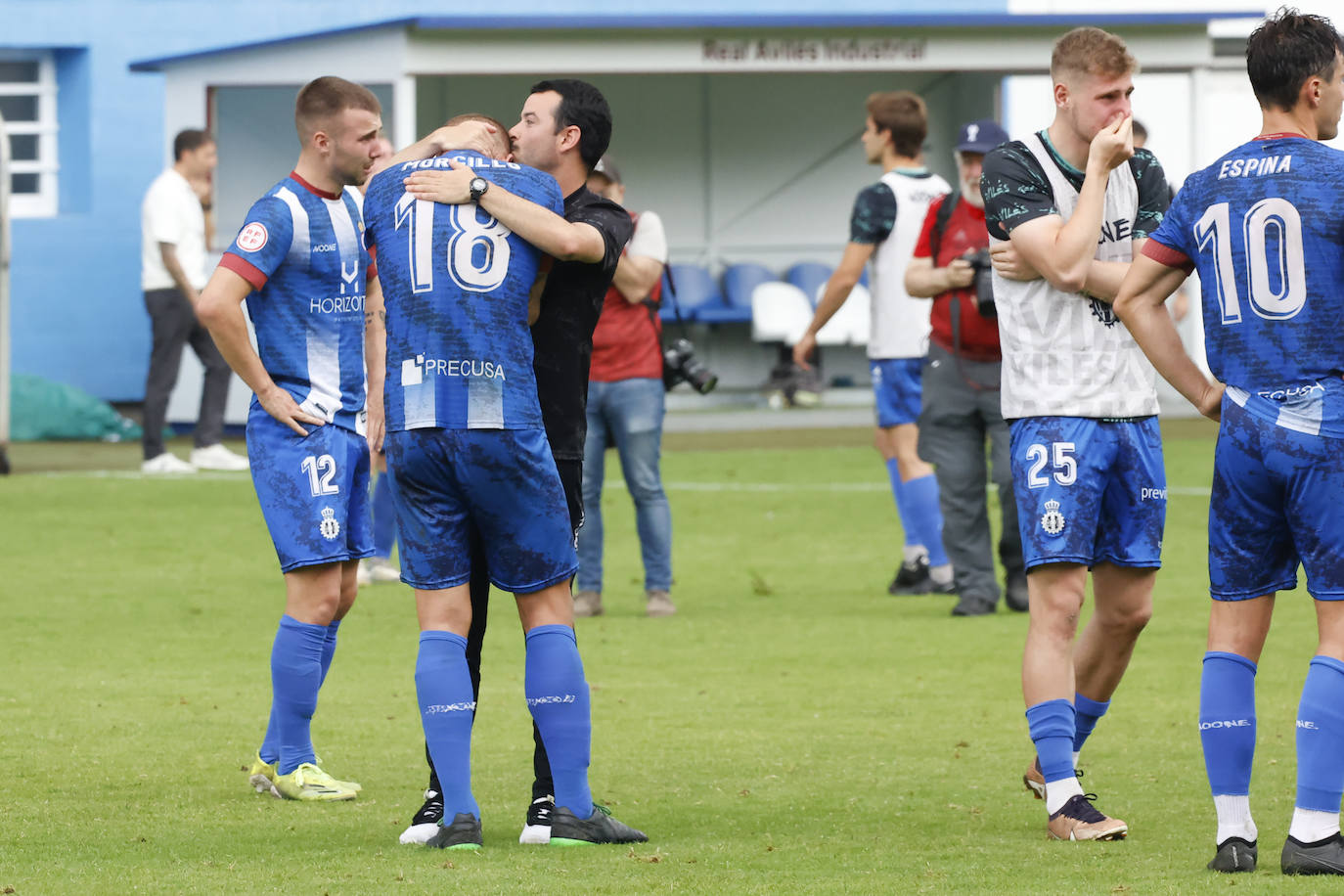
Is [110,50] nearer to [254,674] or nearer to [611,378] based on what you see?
[611,378]

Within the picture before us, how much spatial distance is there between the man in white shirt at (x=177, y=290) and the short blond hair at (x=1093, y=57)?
11.0 meters

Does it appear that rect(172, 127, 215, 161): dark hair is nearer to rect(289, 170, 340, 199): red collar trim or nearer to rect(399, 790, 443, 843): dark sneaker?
rect(289, 170, 340, 199): red collar trim

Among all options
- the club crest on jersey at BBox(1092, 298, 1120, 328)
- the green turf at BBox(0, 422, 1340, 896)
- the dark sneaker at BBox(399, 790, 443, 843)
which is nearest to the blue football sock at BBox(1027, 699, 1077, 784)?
the green turf at BBox(0, 422, 1340, 896)

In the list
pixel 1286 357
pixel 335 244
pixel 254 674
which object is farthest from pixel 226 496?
pixel 1286 357

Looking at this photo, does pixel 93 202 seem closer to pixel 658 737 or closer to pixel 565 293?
pixel 658 737

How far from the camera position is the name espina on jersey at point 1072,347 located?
512 cm

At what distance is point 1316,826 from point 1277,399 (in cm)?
96

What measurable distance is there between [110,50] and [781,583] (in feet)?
43.3

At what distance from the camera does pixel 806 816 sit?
5359mm

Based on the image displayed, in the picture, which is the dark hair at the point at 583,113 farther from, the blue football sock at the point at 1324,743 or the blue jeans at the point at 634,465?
the blue jeans at the point at 634,465

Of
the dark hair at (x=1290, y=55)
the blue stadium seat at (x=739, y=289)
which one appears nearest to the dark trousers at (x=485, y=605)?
the dark hair at (x=1290, y=55)

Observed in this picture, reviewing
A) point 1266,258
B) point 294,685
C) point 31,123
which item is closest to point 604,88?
point 31,123

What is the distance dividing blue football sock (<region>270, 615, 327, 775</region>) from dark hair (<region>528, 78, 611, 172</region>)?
165 cm

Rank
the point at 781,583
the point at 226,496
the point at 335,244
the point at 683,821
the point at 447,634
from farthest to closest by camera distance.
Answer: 1. the point at 226,496
2. the point at 781,583
3. the point at 335,244
4. the point at 683,821
5. the point at 447,634
